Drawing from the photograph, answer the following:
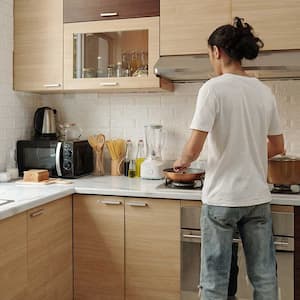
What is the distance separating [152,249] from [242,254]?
0.51m

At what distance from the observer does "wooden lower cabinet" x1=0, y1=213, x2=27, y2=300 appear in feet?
6.77

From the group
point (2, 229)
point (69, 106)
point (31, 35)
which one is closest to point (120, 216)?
point (2, 229)

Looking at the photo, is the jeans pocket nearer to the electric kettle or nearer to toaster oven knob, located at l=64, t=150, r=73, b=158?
toaster oven knob, located at l=64, t=150, r=73, b=158

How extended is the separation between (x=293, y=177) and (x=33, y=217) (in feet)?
4.67

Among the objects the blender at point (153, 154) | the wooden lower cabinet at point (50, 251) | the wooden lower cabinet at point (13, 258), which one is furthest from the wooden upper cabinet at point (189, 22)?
the wooden lower cabinet at point (13, 258)

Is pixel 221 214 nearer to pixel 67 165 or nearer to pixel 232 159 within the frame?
pixel 232 159

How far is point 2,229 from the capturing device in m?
2.05

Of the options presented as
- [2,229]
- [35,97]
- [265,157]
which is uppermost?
[35,97]

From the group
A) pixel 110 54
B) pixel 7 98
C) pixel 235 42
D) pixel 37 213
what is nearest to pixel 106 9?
pixel 110 54

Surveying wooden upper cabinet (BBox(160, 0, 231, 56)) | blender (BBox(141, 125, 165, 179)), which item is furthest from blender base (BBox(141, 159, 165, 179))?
wooden upper cabinet (BBox(160, 0, 231, 56))

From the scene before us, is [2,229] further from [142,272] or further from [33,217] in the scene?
[142,272]

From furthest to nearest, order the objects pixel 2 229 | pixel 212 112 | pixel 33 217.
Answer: pixel 33 217
pixel 2 229
pixel 212 112

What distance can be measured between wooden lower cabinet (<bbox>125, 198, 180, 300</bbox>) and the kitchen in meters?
0.76

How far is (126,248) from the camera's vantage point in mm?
2652
